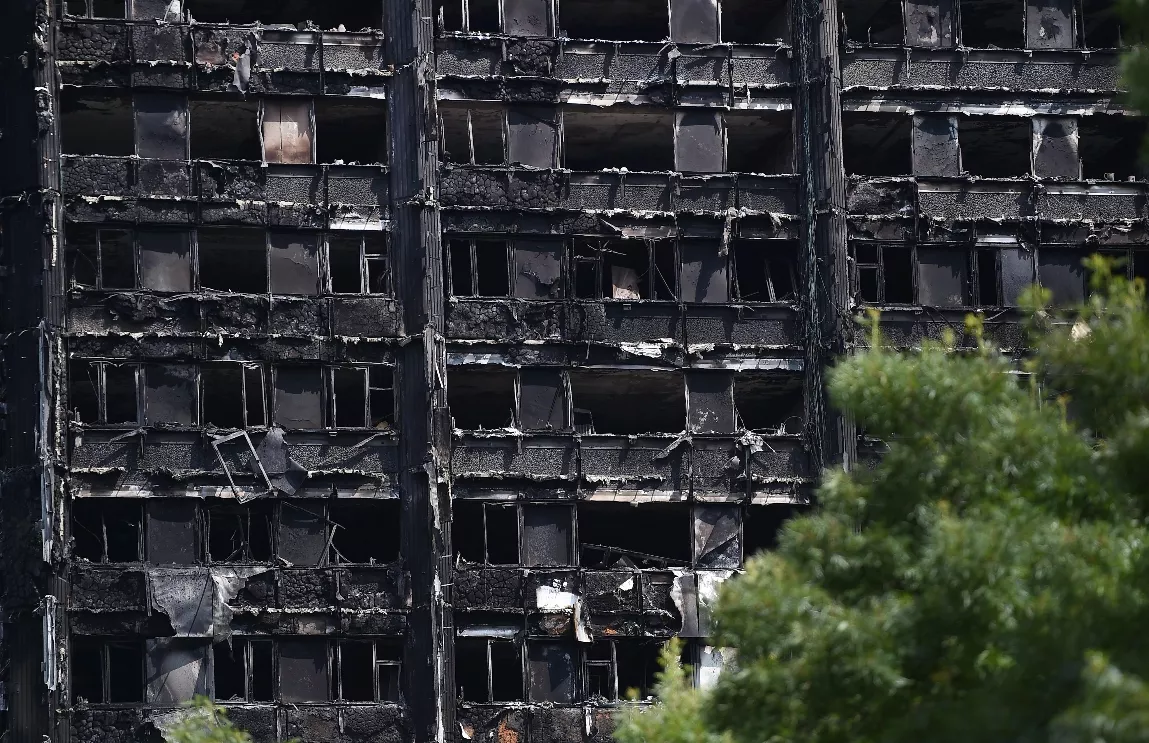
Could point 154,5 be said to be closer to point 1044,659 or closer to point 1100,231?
point 1100,231

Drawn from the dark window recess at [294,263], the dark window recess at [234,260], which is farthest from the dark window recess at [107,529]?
the dark window recess at [294,263]

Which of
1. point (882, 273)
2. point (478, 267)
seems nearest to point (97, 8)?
point (478, 267)

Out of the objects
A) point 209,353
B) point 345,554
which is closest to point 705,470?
point 345,554

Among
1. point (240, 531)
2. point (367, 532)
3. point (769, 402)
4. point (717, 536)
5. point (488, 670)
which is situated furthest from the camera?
point (769, 402)

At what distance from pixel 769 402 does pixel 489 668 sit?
9.74 m

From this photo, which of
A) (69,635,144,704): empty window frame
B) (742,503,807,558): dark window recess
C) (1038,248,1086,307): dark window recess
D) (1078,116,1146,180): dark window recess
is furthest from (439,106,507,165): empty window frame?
(1078,116,1146,180): dark window recess

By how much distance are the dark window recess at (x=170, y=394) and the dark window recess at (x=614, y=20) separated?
12.3m

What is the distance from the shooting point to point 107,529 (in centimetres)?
4631

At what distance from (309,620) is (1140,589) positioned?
87.3ft

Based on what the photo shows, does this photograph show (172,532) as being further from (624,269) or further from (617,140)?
(617,140)

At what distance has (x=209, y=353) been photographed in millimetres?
46438

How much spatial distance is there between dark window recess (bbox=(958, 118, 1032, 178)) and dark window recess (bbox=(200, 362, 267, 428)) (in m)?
18.1

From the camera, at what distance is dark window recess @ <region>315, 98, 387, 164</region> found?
48.4 meters

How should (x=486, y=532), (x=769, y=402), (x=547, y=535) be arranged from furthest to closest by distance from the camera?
(x=769, y=402) < (x=486, y=532) < (x=547, y=535)
